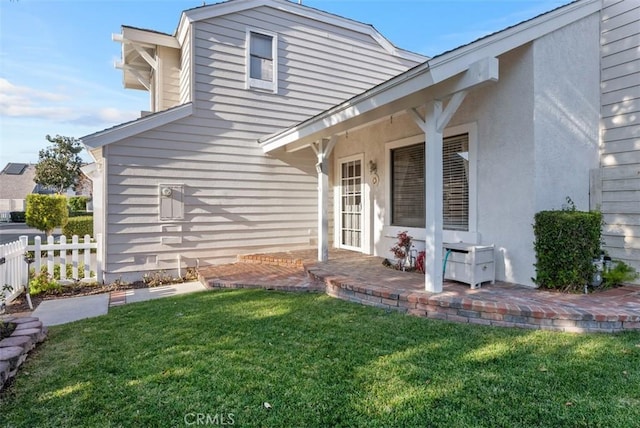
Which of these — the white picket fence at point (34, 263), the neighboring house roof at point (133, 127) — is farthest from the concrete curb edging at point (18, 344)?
the neighboring house roof at point (133, 127)

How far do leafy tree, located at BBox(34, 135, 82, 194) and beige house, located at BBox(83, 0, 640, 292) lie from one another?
97.0 ft

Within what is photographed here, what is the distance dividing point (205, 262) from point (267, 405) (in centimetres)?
567

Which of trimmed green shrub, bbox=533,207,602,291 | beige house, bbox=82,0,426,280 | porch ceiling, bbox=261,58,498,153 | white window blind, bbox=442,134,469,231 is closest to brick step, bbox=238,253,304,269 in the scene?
beige house, bbox=82,0,426,280

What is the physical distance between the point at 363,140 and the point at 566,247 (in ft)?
15.0

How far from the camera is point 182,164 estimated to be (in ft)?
24.6

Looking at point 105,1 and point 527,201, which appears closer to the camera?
point 527,201

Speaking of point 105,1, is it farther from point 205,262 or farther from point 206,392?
point 206,392

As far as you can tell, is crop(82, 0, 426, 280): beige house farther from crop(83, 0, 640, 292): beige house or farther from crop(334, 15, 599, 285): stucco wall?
crop(334, 15, 599, 285): stucco wall

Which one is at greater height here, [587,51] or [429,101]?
[587,51]

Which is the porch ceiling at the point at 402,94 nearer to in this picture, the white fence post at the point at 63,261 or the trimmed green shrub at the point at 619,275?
the trimmed green shrub at the point at 619,275

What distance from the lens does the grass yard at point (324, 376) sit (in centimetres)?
233

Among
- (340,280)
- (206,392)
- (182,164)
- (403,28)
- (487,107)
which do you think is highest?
(403,28)

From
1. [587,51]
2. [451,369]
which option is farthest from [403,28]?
[451,369]

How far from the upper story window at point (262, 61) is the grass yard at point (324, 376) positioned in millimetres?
6049
